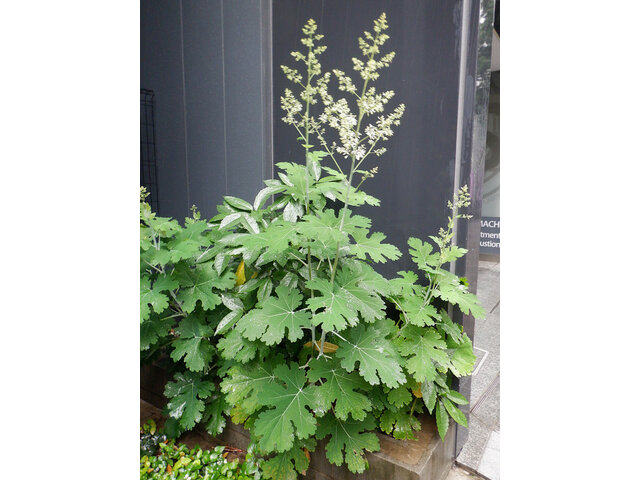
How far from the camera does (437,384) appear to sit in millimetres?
1457

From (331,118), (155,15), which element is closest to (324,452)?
(331,118)

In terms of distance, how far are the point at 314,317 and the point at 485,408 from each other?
1.35m

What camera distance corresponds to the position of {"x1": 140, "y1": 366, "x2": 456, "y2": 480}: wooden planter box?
1.30 m

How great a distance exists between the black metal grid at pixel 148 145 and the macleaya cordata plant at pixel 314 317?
1754mm

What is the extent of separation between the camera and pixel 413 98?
1659 millimetres

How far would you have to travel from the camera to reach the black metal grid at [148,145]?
3096 millimetres

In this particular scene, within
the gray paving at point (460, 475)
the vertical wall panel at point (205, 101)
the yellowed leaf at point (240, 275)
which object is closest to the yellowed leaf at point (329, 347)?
the yellowed leaf at point (240, 275)

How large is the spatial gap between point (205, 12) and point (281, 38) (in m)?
0.79

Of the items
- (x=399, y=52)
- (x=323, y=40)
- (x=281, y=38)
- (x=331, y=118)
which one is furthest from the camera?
(x=281, y=38)

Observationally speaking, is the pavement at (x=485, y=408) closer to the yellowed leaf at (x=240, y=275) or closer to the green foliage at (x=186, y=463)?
the green foliage at (x=186, y=463)

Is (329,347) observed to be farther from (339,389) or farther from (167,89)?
(167,89)

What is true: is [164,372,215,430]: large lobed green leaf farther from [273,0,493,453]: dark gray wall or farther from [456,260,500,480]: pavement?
[456,260,500,480]: pavement

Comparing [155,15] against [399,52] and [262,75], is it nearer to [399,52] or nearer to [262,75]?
[262,75]

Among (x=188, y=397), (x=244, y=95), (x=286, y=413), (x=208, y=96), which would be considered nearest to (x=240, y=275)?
(x=188, y=397)
